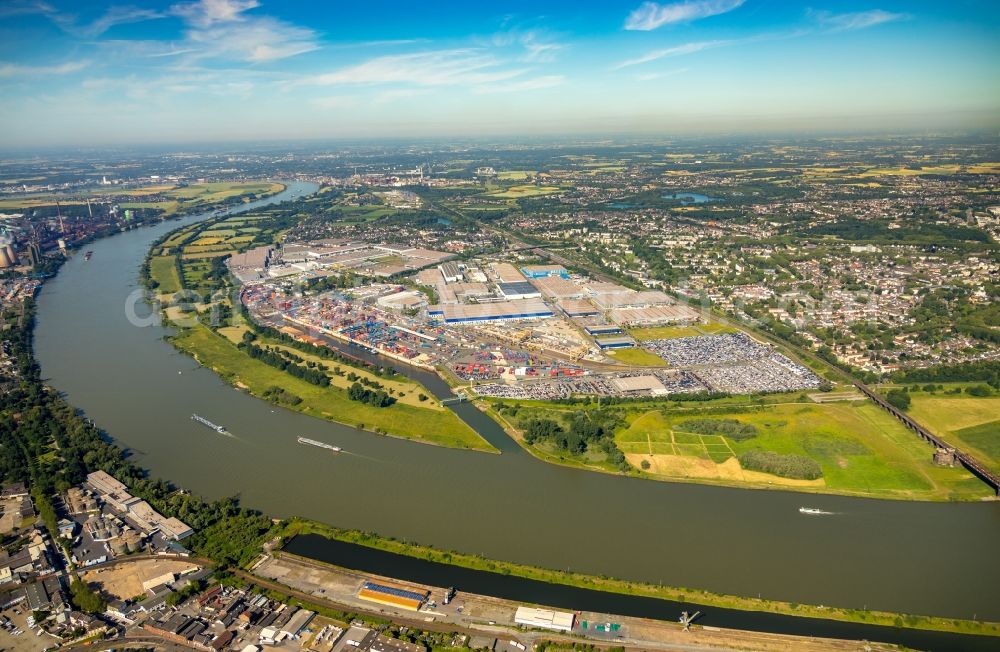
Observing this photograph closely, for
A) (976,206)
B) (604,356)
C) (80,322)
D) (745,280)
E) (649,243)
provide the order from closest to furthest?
(604,356), (80,322), (745,280), (649,243), (976,206)

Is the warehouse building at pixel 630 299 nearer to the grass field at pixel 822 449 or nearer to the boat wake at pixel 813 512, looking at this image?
the grass field at pixel 822 449

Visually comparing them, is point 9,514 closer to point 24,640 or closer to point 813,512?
point 24,640

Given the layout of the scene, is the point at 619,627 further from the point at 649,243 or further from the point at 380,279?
the point at 649,243

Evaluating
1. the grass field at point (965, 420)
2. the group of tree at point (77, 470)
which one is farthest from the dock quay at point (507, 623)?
the grass field at point (965, 420)

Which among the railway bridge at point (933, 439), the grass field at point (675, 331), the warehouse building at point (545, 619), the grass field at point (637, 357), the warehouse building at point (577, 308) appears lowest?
the warehouse building at point (545, 619)

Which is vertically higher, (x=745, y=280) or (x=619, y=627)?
(x=745, y=280)

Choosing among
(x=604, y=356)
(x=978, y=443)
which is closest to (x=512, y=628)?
(x=604, y=356)

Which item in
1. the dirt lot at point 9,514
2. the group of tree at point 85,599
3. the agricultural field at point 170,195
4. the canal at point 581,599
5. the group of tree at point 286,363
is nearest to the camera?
the canal at point 581,599

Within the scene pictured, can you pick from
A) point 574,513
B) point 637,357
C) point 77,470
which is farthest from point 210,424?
point 637,357
